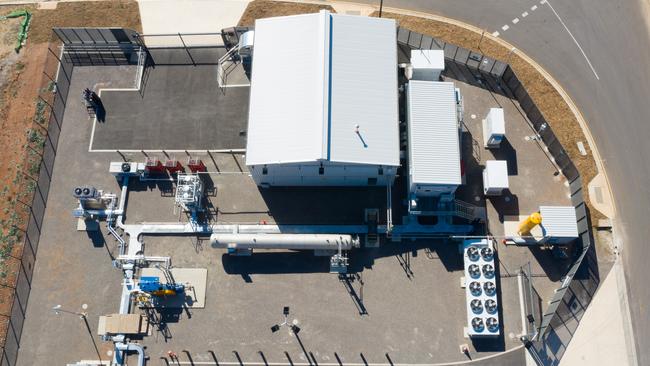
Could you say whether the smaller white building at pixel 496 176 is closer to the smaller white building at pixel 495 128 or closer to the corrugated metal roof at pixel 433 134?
the smaller white building at pixel 495 128

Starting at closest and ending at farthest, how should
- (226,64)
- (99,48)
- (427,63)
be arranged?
1. (427,63)
2. (226,64)
3. (99,48)

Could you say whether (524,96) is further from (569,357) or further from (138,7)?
(138,7)

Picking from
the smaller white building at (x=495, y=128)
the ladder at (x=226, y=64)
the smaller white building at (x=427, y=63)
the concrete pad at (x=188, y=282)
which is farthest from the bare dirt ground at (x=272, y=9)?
the concrete pad at (x=188, y=282)

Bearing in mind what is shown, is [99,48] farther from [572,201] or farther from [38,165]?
[572,201]

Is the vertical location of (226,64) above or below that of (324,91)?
above

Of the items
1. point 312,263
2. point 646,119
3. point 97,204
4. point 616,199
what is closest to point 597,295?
point 616,199

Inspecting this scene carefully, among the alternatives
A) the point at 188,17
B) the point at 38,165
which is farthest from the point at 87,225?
the point at 188,17

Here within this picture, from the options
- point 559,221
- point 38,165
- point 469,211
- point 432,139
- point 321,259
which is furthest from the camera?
point 38,165

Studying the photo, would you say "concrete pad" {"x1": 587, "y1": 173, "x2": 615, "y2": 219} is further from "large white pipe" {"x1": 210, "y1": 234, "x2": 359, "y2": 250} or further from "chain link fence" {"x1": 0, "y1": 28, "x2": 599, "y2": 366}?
"large white pipe" {"x1": 210, "y1": 234, "x2": 359, "y2": 250}
